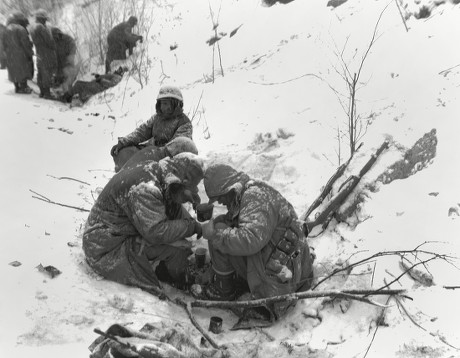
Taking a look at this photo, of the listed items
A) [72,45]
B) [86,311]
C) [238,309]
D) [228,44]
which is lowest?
Answer: [238,309]

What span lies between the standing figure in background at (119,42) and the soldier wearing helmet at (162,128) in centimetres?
415

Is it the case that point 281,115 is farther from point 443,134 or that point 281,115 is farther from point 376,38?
point 443,134

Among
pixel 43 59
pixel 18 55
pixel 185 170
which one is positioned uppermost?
pixel 18 55

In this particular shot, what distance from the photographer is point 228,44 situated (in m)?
7.59

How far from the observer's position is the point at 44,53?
716 centimetres

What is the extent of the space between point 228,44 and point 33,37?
3.34 metres

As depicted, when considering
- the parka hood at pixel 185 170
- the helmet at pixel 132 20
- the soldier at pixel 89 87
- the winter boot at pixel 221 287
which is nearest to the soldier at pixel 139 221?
the parka hood at pixel 185 170

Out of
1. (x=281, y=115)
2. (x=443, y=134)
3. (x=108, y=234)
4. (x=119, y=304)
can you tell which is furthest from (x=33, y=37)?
(x=443, y=134)

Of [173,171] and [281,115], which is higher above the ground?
[173,171]

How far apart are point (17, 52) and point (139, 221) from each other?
573cm

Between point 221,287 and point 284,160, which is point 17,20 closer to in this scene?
point 284,160

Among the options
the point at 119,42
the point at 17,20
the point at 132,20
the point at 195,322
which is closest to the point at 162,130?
the point at 195,322

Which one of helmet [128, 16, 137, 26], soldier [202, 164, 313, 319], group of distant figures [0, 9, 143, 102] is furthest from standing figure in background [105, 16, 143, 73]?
soldier [202, 164, 313, 319]

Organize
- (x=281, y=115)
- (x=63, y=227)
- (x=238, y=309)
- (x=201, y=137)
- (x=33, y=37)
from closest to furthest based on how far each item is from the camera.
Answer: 1. (x=238, y=309)
2. (x=63, y=227)
3. (x=281, y=115)
4. (x=201, y=137)
5. (x=33, y=37)
